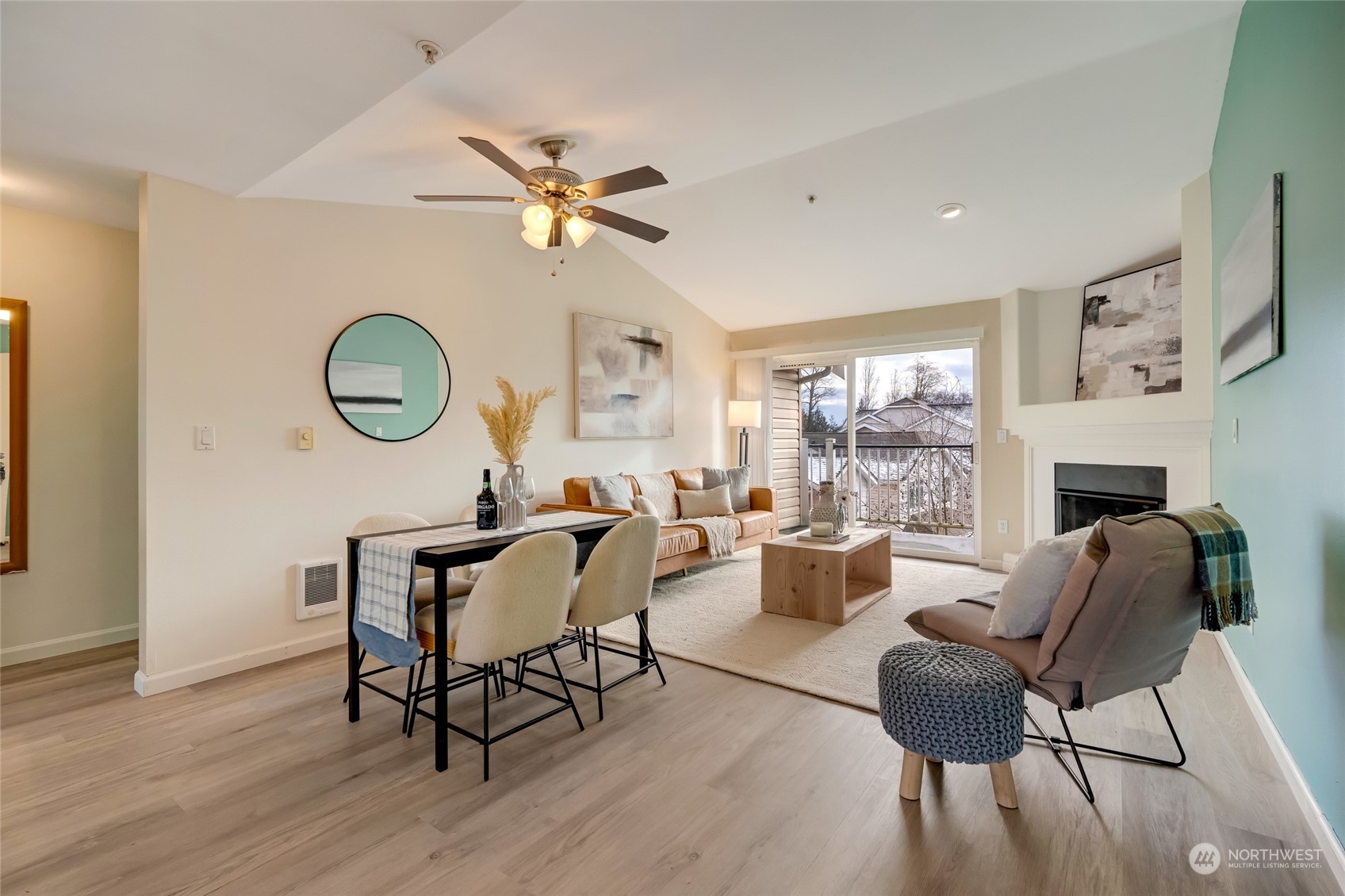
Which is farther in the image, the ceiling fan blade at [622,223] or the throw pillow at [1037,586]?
the ceiling fan blade at [622,223]

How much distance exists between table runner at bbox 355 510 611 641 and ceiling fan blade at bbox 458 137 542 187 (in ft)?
4.92

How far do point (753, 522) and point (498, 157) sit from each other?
384cm

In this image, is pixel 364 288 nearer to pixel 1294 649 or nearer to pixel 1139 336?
pixel 1294 649

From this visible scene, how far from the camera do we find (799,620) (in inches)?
149

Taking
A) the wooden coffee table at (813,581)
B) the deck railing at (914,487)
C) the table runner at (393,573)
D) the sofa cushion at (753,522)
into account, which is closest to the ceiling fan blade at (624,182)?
the table runner at (393,573)

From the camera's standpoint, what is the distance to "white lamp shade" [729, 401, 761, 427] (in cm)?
657

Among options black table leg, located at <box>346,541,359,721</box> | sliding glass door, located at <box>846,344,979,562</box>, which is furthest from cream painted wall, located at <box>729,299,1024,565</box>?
black table leg, located at <box>346,541,359,721</box>

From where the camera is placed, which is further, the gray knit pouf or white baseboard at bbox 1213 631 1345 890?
the gray knit pouf

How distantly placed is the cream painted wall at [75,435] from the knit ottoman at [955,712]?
413 cm

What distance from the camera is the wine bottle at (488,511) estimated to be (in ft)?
8.94

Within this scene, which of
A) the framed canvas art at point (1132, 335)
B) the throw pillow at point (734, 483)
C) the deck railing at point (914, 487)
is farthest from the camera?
the throw pillow at point (734, 483)

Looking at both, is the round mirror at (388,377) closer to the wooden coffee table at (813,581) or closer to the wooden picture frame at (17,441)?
the wooden picture frame at (17,441)

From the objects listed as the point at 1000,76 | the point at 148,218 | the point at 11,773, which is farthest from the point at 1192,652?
the point at 148,218

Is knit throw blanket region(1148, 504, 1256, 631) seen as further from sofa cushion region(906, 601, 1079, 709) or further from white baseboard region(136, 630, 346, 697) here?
white baseboard region(136, 630, 346, 697)
